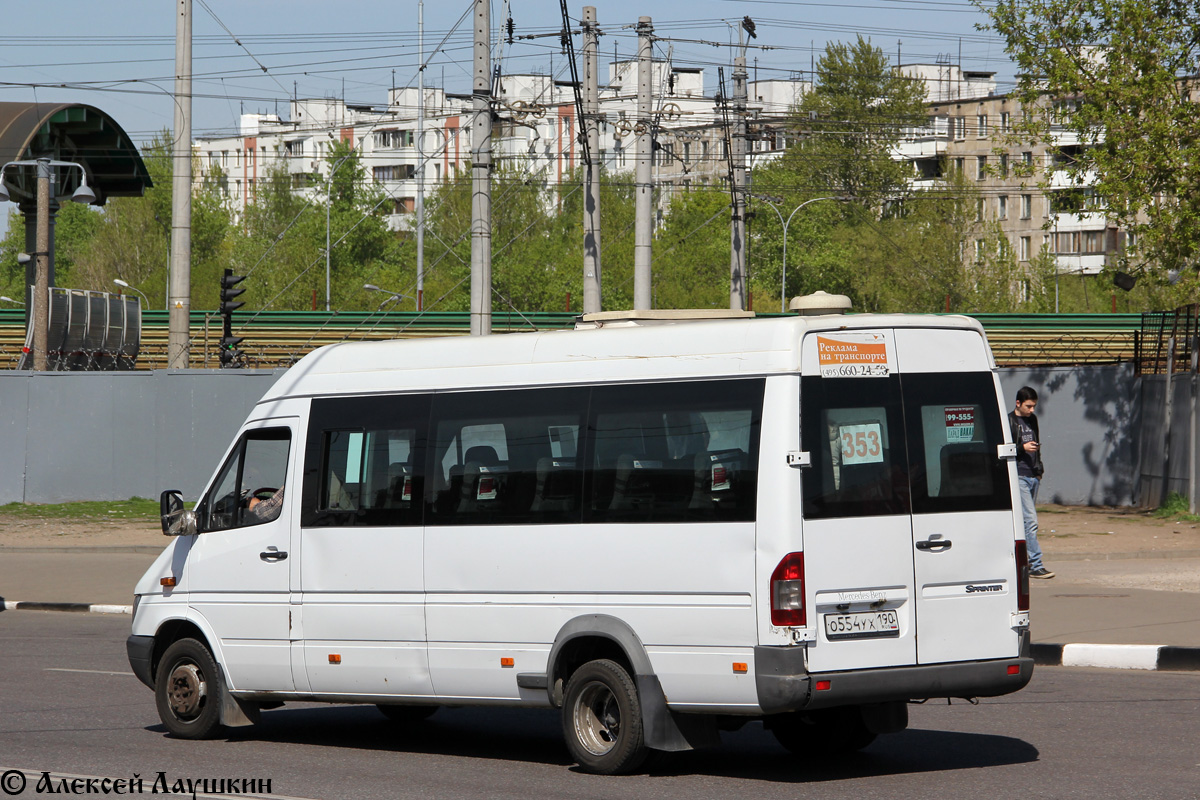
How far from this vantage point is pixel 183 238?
31.4 metres

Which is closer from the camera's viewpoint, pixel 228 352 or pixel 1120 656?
pixel 1120 656

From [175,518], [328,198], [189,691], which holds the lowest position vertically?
[189,691]

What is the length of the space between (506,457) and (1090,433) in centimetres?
2162

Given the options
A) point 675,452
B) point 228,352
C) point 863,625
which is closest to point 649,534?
point 675,452

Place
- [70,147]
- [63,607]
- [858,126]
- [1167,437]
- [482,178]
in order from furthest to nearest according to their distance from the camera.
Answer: [858,126] < [70,147] < [482,178] < [1167,437] < [63,607]

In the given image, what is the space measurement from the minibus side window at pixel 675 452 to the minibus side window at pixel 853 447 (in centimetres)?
26

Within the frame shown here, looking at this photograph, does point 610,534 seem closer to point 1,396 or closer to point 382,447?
point 382,447

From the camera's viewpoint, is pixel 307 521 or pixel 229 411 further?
pixel 229 411

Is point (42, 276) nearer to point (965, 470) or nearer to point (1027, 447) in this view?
point (1027, 447)

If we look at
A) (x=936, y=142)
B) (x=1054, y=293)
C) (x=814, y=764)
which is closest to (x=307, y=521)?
(x=814, y=764)

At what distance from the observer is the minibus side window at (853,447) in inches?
291

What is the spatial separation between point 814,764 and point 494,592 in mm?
1914

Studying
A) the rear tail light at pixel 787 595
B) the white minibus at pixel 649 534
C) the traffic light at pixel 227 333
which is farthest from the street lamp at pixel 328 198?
the rear tail light at pixel 787 595

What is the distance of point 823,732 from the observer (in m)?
8.48
